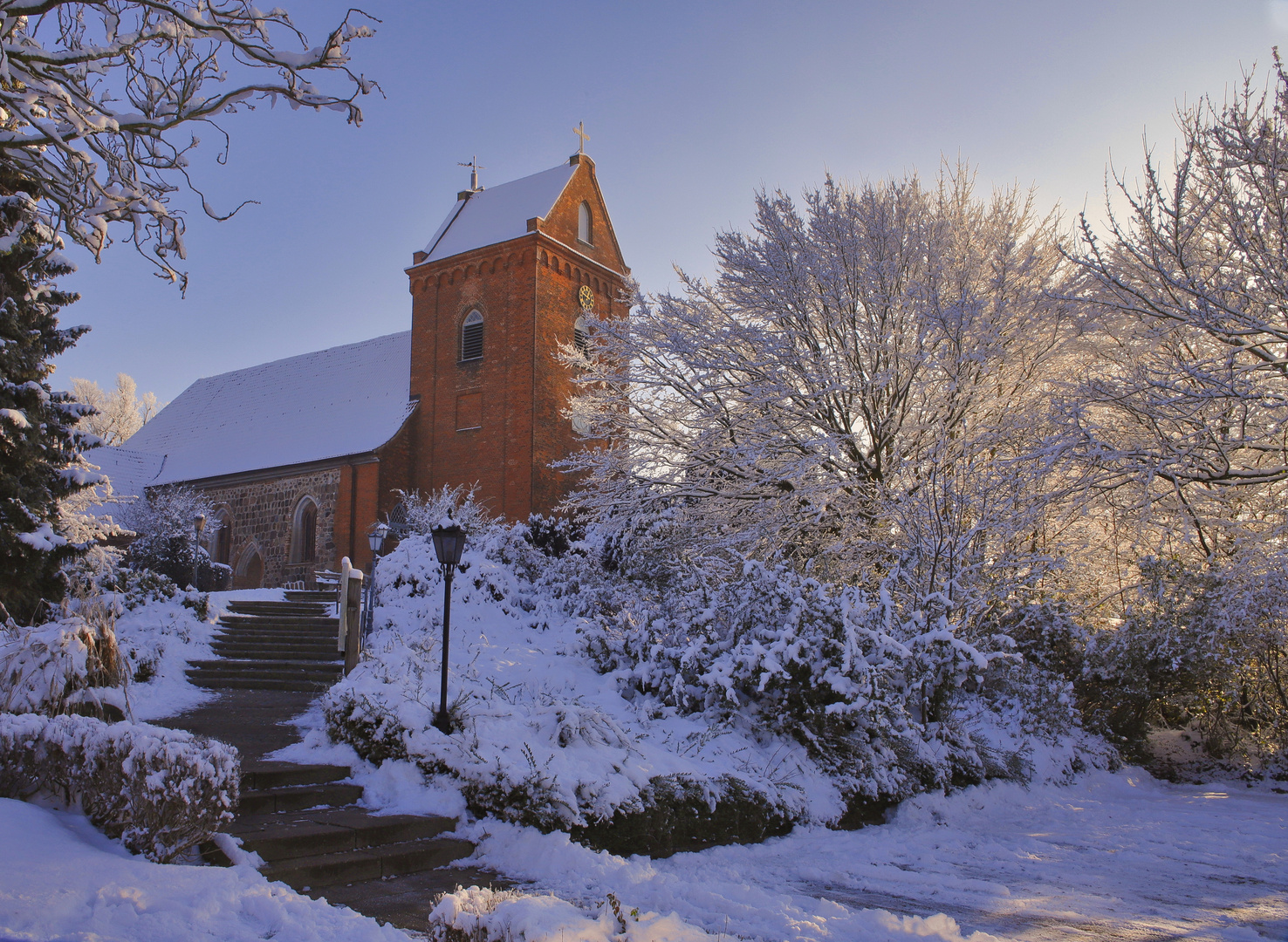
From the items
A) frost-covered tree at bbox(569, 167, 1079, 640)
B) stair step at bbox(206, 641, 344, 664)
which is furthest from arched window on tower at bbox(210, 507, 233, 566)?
frost-covered tree at bbox(569, 167, 1079, 640)

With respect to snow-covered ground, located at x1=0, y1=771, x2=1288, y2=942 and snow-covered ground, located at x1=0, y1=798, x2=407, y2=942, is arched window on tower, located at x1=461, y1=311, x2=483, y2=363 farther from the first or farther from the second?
snow-covered ground, located at x1=0, y1=798, x2=407, y2=942

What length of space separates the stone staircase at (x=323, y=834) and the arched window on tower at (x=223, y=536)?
80.8ft

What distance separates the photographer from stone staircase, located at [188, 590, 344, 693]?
12688 millimetres

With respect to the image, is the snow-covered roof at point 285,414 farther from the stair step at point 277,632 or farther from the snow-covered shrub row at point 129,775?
the snow-covered shrub row at point 129,775

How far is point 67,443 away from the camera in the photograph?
1232cm

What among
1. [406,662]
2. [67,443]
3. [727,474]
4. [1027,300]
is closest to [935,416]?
[1027,300]

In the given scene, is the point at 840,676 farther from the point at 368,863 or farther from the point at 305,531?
the point at 305,531

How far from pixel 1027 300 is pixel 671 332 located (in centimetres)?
510

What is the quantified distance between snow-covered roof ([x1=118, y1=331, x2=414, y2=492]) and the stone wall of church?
2.22 ft

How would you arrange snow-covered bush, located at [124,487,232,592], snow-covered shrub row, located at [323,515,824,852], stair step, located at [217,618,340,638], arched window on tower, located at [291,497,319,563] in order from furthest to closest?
arched window on tower, located at [291,497,319,563]
snow-covered bush, located at [124,487,232,592]
stair step, located at [217,618,340,638]
snow-covered shrub row, located at [323,515,824,852]

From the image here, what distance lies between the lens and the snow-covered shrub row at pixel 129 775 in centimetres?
414

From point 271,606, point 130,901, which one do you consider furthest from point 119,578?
point 130,901

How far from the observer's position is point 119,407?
4622 cm

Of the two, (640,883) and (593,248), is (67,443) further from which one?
(593,248)
